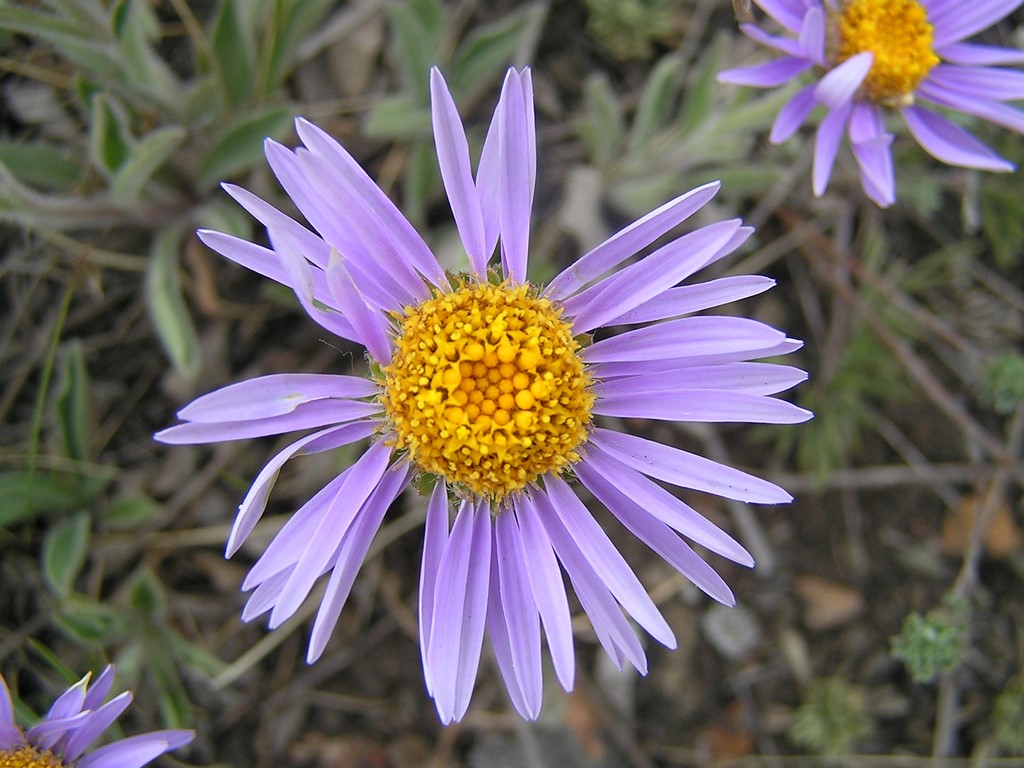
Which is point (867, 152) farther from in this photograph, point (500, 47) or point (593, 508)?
point (593, 508)

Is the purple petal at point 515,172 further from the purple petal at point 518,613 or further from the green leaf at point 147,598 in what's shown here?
the green leaf at point 147,598

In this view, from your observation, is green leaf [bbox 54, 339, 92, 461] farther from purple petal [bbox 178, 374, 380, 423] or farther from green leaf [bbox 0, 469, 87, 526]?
purple petal [bbox 178, 374, 380, 423]

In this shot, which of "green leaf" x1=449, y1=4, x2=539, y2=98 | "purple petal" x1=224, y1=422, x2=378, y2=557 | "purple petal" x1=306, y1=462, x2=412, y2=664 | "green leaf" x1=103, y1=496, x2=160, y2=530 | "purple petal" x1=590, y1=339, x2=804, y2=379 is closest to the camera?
"purple petal" x1=224, y1=422, x2=378, y2=557

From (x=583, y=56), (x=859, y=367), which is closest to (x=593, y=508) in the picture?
(x=859, y=367)

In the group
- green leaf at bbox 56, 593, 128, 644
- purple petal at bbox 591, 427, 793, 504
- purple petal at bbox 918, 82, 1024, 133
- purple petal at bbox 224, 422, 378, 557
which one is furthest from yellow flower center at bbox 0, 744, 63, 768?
purple petal at bbox 918, 82, 1024, 133

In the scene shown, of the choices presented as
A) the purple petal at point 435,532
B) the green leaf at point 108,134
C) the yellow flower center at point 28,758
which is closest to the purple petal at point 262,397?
the purple petal at point 435,532

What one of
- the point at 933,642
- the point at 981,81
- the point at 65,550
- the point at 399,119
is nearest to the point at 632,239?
the point at 399,119
